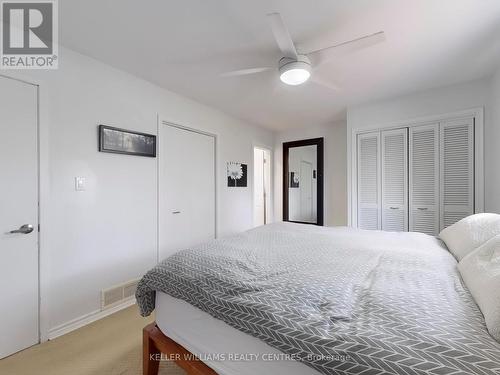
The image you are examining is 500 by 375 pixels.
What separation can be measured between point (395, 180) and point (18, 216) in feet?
12.7

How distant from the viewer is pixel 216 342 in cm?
112

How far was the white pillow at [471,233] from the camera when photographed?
1387mm

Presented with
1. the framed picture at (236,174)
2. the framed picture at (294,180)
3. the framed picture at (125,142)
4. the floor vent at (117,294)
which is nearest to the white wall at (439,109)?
the framed picture at (294,180)

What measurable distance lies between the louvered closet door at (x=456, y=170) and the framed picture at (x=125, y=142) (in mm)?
3387

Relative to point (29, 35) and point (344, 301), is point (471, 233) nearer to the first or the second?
point (344, 301)

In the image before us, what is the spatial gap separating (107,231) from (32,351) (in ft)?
3.19

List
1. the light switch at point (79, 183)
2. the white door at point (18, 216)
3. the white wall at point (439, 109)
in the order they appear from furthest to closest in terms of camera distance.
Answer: the white wall at point (439, 109), the light switch at point (79, 183), the white door at point (18, 216)

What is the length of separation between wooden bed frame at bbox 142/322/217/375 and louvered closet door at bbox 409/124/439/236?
2972mm

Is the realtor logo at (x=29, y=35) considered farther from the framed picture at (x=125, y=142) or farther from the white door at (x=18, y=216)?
the framed picture at (x=125, y=142)

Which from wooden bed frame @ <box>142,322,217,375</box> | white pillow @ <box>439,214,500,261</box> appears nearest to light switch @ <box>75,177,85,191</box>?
wooden bed frame @ <box>142,322,217,375</box>

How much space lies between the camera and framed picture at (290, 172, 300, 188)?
4628 millimetres

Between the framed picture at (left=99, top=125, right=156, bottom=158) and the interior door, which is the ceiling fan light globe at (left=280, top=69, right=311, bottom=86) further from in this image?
the interior door

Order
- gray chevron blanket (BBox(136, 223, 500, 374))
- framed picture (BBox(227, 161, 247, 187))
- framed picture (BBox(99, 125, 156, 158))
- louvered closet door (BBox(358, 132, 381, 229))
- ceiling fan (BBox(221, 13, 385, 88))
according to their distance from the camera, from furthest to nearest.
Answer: framed picture (BBox(227, 161, 247, 187)) < louvered closet door (BBox(358, 132, 381, 229)) < framed picture (BBox(99, 125, 156, 158)) < ceiling fan (BBox(221, 13, 385, 88)) < gray chevron blanket (BBox(136, 223, 500, 374))

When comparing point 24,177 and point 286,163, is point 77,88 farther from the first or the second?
point 286,163
